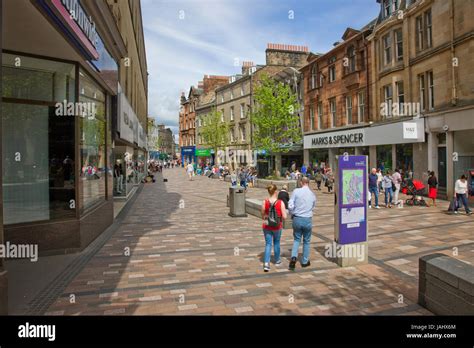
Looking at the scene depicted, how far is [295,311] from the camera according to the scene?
504 cm

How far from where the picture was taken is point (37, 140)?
8.43m

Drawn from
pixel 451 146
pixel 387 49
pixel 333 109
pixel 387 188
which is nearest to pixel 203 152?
pixel 333 109

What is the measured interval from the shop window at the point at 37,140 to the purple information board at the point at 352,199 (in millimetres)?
5897

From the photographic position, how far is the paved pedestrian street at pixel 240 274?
5.22 metres

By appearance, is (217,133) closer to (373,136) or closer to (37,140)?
(373,136)

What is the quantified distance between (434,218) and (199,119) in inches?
2363

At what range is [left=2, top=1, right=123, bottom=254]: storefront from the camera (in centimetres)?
771

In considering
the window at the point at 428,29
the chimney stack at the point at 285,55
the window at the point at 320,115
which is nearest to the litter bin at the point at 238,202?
the window at the point at 428,29

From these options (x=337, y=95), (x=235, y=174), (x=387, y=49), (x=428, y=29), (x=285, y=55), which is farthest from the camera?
(x=285, y=55)

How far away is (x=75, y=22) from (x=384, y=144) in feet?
67.8

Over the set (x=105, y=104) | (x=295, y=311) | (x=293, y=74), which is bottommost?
(x=295, y=311)

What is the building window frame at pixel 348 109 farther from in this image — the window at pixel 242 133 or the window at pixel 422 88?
the window at pixel 242 133

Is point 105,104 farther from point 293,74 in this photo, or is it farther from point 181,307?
point 293,74

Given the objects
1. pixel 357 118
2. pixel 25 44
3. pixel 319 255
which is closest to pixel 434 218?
pixel 319 255
